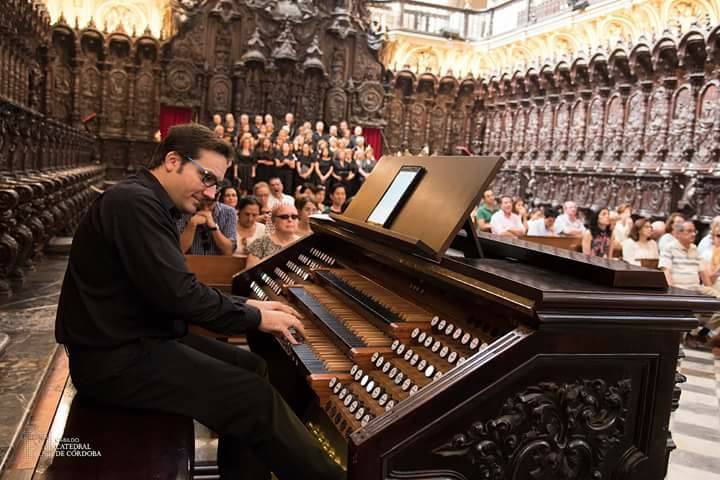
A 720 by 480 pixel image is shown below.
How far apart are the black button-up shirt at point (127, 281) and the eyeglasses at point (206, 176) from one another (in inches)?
7.3

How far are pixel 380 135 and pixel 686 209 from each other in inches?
415

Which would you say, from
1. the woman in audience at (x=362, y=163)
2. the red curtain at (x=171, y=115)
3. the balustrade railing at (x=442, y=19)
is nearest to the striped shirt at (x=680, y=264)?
the woman in audience at (x=362, y=163)

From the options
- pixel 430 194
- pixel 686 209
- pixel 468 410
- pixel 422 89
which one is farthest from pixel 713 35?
pixel 468 410

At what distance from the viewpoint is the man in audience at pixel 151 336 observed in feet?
7.02

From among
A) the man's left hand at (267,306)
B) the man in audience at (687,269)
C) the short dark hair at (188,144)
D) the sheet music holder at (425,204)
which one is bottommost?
the man in audience at (687,269)

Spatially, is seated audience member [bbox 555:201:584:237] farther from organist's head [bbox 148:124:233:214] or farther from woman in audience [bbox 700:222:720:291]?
organist's head [bbox 148:124:233:214]

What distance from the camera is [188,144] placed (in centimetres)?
235

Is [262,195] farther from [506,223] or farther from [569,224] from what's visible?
[569,224]

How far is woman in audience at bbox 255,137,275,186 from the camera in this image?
49.1ft

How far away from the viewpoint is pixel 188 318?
2.19 metres

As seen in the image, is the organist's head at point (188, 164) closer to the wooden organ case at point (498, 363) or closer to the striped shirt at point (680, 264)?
the wooden organ case at point (498, 363)

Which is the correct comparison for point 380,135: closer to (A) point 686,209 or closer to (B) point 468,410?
(A) point 686,209

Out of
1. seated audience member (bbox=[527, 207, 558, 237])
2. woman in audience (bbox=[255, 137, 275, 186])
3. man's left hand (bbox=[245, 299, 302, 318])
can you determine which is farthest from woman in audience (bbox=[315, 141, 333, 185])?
man's left hand (bbox=[245, 299, 302, 318])

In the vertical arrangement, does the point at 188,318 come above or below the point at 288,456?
above
